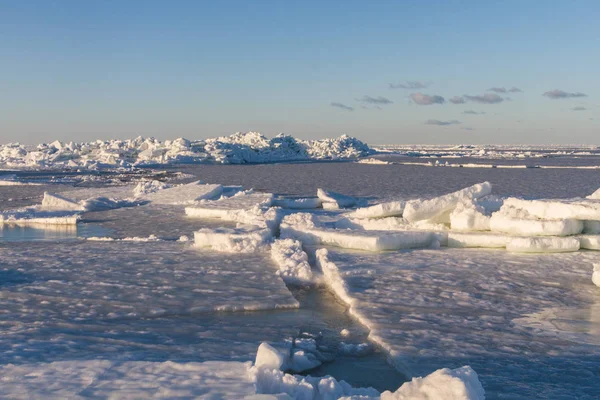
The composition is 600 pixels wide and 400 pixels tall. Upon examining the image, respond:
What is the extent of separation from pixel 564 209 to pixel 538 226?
0.41 metres

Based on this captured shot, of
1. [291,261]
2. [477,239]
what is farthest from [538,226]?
[291,261]

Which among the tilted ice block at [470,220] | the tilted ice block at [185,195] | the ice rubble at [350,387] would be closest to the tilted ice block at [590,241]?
the tilted ice block at [470,220]

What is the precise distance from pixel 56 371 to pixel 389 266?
451cm

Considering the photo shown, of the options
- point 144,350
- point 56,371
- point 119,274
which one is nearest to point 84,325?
point 144,350

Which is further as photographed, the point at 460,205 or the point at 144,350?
the point at 460,205

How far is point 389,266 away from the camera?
7.20 meters

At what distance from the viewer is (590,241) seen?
7965 millimetres

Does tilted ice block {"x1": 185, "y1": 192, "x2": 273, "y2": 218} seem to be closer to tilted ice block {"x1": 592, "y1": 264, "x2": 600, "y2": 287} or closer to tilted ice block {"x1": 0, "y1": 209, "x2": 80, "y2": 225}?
tilted ice block {"x1": 0, "y1": 209, "x2": 80, "y2": 225}

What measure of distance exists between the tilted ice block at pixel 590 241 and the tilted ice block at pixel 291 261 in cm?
393

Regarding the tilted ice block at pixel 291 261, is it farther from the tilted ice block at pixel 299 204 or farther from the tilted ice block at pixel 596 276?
the tilted ice block at pixel 299 204

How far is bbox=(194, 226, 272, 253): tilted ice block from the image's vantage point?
829 cm

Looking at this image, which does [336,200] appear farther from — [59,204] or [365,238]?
[59,204]

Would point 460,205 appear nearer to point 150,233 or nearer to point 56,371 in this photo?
point 150,233

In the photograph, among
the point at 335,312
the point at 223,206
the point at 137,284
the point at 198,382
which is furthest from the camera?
the point at 223,206
